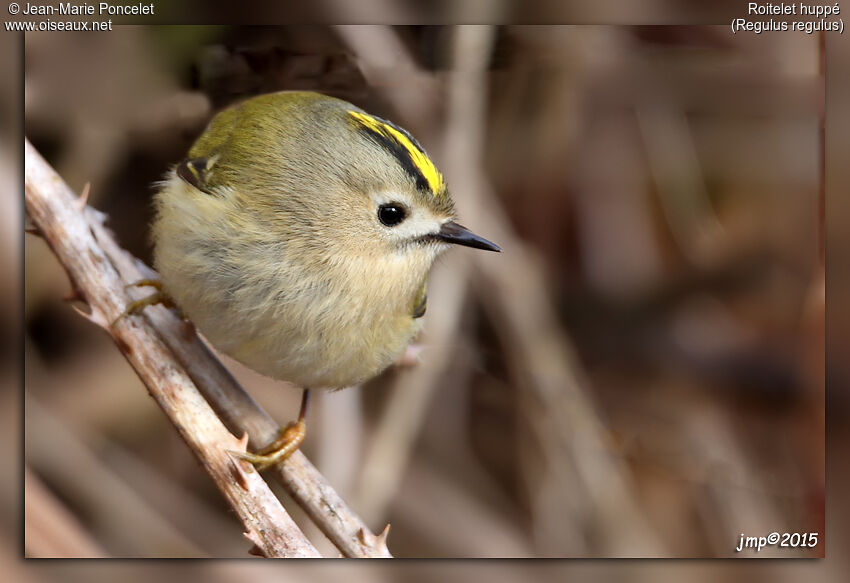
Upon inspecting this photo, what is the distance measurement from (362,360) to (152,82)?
22.5 inches

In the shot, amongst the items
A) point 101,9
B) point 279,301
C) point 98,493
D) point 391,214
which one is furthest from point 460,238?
point 98,493

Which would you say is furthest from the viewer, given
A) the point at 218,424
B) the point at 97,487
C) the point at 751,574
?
the point at 97,487

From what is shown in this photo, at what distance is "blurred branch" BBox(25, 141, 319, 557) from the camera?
36.1 inches

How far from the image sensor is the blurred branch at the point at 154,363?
3.01 ft

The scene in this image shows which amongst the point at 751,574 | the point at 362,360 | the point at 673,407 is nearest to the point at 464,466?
the point at 673,407

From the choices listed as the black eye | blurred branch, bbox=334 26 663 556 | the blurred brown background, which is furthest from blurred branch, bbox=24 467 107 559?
blurred branch, bbox=334 26 663 556

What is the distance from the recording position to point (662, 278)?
71.8 inches

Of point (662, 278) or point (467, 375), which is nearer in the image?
point (467, 375)

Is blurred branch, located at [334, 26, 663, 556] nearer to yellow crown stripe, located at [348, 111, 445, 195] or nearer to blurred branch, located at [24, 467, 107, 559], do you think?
yellow crown stripe, located at [348, 111, 445, 195]

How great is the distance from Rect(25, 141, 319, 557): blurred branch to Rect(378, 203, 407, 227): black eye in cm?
32

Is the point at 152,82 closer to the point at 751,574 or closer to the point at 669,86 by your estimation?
the point at 669,86

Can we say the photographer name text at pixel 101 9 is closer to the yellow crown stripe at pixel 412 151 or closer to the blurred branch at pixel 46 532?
the yellow crown stripe at pixel 412 151

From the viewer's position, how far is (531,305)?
166 centimetres

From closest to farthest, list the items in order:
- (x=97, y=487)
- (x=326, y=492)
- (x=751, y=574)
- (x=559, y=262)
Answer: (x=326, y=492)
(x=751, y=574)
(x=97, y=487)
(x=559, y=262)
